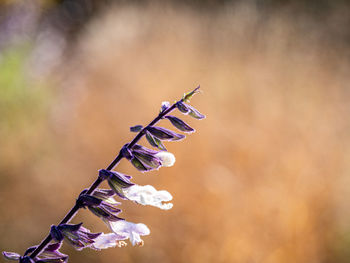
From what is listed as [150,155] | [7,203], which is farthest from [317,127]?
[150,155]

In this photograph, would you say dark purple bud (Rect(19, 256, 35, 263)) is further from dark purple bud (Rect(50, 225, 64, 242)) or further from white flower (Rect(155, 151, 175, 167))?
white flower (Rect(155, 151, 175, 167))

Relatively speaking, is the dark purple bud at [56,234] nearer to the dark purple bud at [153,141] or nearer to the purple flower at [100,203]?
the purple flower at [100,203]

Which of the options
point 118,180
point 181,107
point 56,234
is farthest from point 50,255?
point 181,107

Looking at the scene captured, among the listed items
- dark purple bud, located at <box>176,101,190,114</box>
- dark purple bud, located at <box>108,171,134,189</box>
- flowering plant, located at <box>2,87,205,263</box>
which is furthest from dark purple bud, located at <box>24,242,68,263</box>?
dark purple bud, located at <box>176,101,190,114</box>

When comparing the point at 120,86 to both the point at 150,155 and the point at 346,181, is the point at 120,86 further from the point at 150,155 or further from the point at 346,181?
the point at 150,155

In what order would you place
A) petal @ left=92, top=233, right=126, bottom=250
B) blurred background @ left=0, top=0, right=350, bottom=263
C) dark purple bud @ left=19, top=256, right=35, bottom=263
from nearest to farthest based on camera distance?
dark purple bud @ left=19, top=256, right=35, bottom=263, petal @ left=92, top=233, right=126, bottom=250, blurred background @ left=0, top=0, right=350, bottom=263

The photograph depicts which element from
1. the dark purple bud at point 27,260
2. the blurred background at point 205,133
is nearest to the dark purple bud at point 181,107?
the dark purple bud at point 27,260
